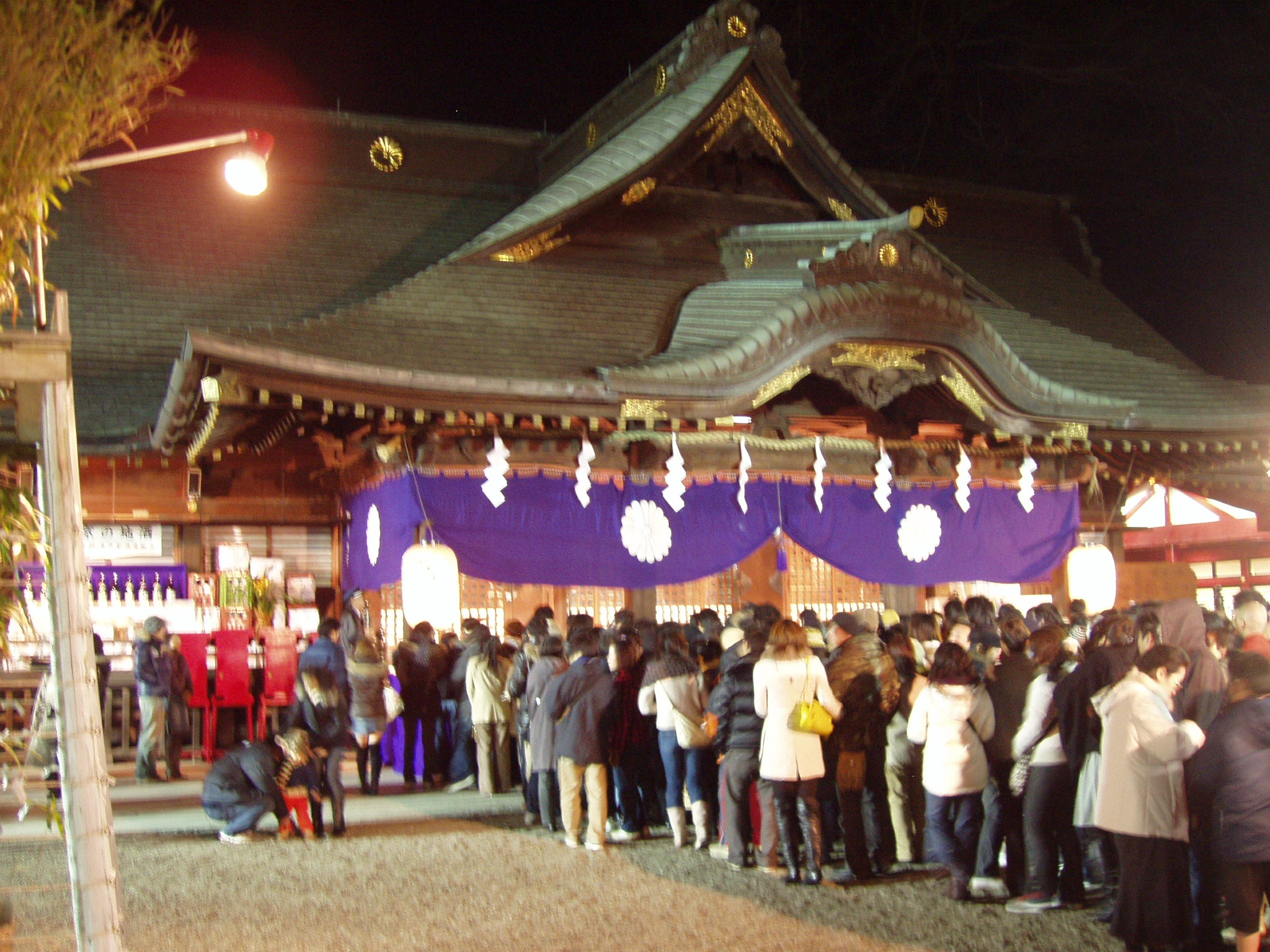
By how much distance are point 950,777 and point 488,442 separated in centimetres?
637

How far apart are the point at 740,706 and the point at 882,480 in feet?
20.0

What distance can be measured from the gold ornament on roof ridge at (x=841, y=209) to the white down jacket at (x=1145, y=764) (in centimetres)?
997

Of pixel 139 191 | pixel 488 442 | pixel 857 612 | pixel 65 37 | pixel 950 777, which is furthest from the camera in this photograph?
pixel 139 191

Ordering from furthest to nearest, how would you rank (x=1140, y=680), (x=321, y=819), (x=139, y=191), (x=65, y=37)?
1. (x=139, y=191)
2. (x=321, y=819)
3. (x=1140, y=680)
4. (x=65, y=37)

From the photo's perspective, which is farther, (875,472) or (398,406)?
(875,472)

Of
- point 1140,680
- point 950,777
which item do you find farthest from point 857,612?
point 1140,680

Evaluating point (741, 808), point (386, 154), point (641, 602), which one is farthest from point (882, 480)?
point (386, 154)

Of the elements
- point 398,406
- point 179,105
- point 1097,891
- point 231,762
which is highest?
point 179,105

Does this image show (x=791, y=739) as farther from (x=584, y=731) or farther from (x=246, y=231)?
(x=246, y=231)

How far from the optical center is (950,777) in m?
7.02

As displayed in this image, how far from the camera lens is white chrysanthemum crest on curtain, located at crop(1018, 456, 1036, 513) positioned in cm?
1391

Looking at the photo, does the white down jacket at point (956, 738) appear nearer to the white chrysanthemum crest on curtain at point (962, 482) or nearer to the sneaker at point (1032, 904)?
the sneaker at point (1032, 904)

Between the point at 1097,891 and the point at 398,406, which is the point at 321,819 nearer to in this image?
the point at 398,406

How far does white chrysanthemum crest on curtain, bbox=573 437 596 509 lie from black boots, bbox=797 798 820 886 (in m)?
5.30
